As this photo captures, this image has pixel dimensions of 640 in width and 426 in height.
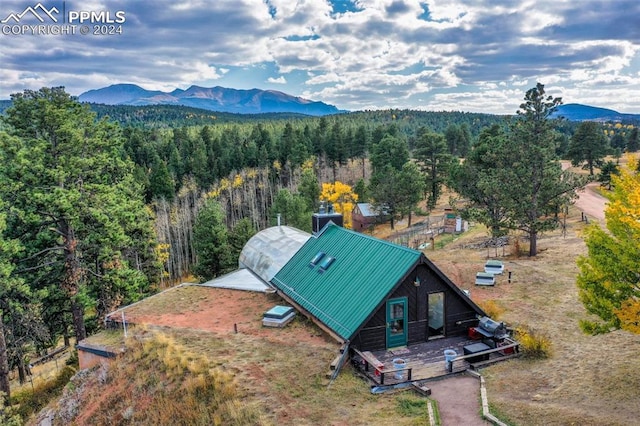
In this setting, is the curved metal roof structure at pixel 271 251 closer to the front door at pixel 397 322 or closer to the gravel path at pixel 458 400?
the front door at pixel 397 322

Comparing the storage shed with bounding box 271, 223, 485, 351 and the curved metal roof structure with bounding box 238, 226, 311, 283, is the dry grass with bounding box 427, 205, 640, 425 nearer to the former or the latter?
the storage shed with bounding box 271, 223, 485, 351

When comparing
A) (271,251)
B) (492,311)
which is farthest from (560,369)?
(271,251)

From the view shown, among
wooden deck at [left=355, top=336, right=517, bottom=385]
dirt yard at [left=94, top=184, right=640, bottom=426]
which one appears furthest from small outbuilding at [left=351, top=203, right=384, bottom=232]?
wooden deck at [left=355, top=336, right=517, bottom=385]

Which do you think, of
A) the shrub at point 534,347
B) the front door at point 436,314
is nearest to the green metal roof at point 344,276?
the front door at point 436,314

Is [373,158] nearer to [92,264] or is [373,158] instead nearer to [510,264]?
[510,264]

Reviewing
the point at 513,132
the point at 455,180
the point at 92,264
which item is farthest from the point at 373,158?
the point at 92,264

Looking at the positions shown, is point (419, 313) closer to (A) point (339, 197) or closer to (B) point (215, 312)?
(B) point (215, 312)
